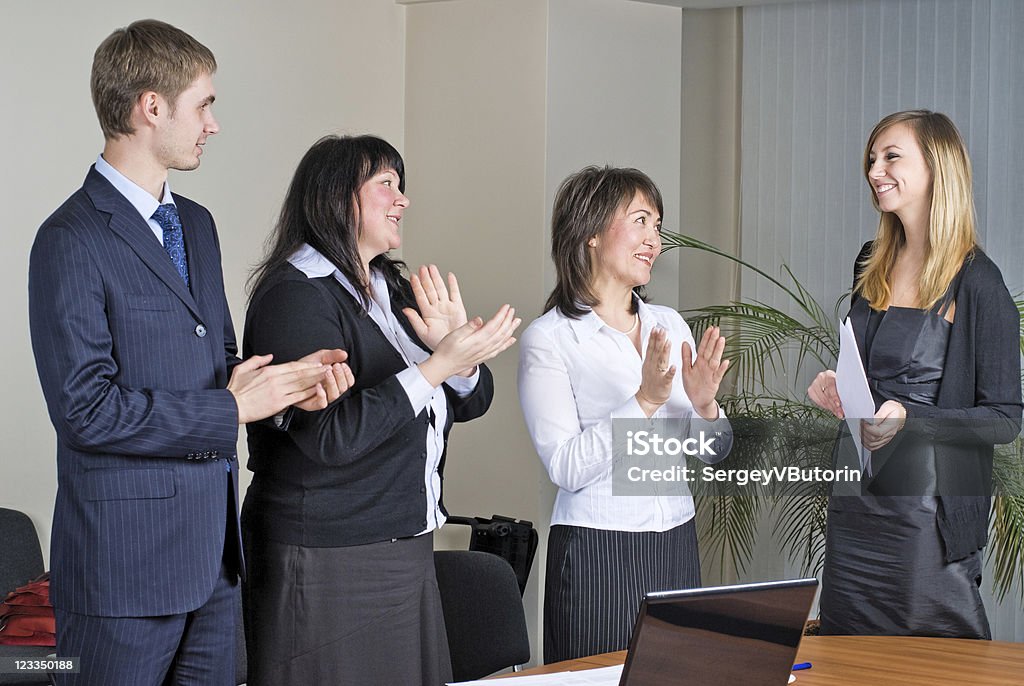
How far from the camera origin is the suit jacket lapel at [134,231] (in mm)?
2074

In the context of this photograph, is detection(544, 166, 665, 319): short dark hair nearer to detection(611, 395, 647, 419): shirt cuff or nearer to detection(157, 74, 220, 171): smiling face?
detection(611, 395, 647, 419): shirt cuff

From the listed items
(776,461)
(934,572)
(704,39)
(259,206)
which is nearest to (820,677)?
(934,572)

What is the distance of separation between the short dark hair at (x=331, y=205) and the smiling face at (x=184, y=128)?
328 mm

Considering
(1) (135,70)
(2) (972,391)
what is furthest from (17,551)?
(2) (972,391)

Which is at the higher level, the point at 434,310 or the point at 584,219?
the point at 584,219

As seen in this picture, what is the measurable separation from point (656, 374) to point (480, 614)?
26.6 inches

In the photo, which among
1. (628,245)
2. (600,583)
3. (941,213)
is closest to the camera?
(600,583)

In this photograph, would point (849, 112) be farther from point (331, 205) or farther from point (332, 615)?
point (332, 615)

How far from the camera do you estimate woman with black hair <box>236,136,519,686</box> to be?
2311 mm

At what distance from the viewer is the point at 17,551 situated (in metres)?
3.48

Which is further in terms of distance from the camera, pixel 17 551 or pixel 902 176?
pixel 17 551

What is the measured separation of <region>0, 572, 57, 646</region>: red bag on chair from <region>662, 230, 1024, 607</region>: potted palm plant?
2363 millimetres

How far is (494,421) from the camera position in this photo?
14.7ft

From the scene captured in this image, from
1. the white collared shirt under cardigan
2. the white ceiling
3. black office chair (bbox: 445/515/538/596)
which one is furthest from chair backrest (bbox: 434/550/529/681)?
the white ceiling
